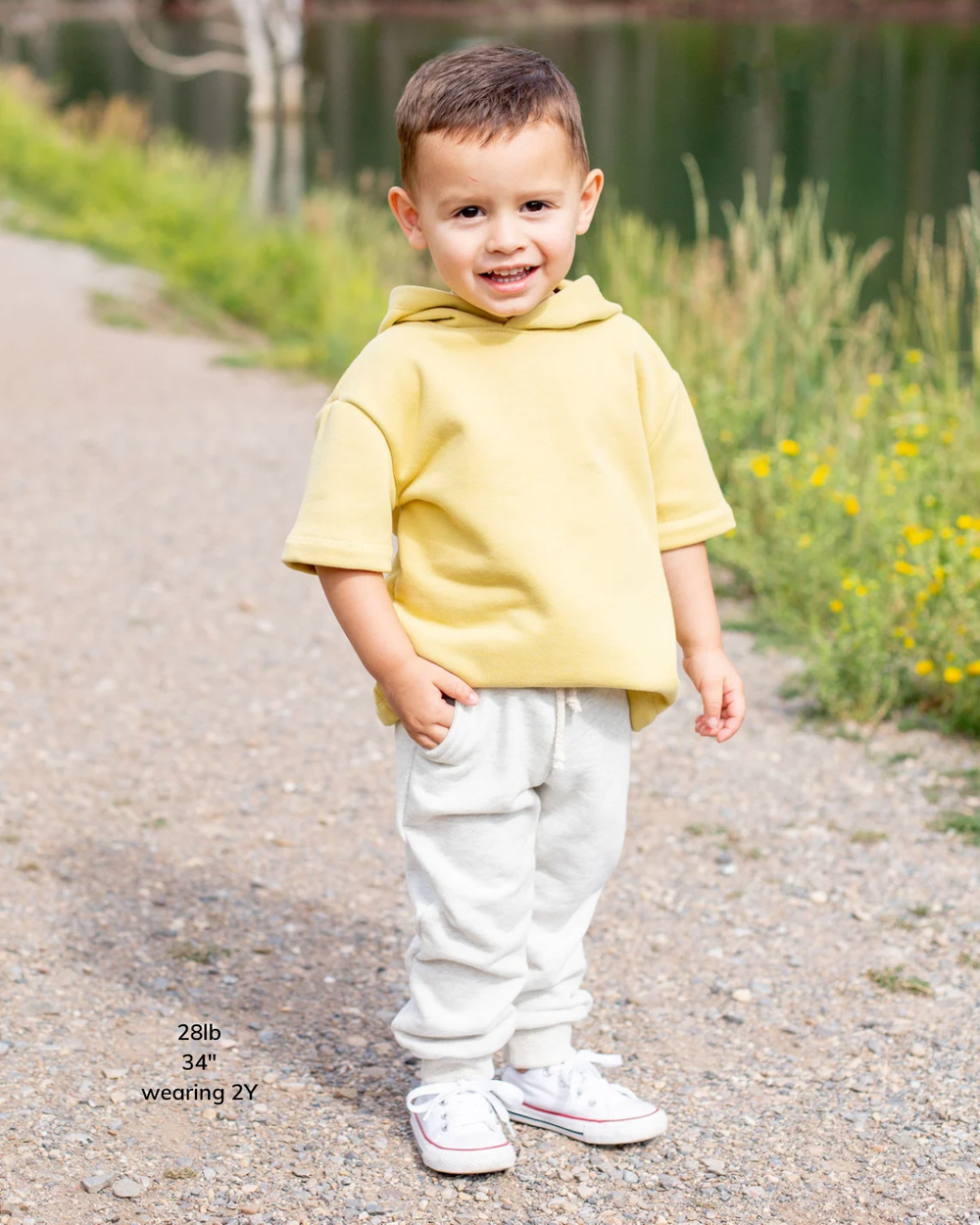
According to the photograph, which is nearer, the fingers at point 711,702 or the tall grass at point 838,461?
the fingers at point 711,702

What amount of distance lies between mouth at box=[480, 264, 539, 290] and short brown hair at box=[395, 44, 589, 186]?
Result: 0.53 feet

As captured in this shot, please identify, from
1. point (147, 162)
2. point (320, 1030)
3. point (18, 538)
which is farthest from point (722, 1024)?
point (147, 162)

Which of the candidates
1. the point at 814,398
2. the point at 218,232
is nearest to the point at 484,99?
the point at 814,398

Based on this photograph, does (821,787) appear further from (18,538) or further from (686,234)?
(686,234)

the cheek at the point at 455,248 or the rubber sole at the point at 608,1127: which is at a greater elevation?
the cheek at the point at 455,248

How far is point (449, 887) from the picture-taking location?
215cm

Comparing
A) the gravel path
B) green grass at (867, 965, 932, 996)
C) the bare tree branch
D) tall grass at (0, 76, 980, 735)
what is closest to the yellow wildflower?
tall grass at (0, 76, 980, 735)

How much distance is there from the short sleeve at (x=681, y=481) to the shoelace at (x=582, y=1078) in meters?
0.83

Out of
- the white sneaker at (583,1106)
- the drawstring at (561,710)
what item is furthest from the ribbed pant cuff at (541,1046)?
the drawstring at (561,710)

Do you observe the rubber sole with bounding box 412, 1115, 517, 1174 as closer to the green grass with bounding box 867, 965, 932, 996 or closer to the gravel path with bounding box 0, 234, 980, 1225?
the gravel path with bounding box 0, 234, 980, 1225

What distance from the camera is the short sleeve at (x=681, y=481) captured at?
218 cm

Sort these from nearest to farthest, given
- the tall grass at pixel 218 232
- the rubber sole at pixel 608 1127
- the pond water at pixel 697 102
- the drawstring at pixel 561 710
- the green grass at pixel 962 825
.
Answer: the drawstring at pixel 561 710, the rubber sole at pixel 608 1127, the green grass at pixel 962 825, the tall grass at pixel 218 232, the pond water at pixel 697 102

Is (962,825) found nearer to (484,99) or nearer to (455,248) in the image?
(455,248)

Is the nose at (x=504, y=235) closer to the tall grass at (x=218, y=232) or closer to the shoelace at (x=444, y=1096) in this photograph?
the shoelace at (x=444, y=1096)
